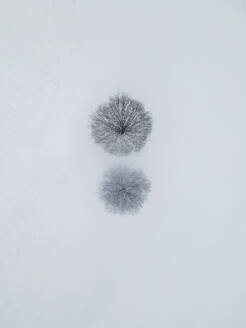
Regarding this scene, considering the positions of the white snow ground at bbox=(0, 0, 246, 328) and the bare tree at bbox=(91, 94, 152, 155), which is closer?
the bare tree at bbox=(91, 94, 152, 155)

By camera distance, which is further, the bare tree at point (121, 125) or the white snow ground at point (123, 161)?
the white snow ground at point (123, 161)

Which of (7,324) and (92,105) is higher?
(92,105)

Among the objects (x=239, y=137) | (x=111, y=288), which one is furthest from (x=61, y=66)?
(x=111, y=288)

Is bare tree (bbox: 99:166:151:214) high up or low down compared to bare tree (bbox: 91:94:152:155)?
down

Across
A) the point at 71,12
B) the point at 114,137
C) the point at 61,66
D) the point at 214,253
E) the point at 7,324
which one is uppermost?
the point at 71,12

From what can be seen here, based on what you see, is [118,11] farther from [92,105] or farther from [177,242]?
[177,242]
